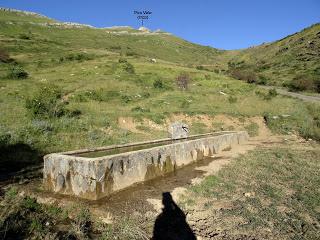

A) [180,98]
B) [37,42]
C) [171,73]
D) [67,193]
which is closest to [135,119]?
[180,98]

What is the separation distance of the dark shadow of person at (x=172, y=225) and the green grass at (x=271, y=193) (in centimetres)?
63

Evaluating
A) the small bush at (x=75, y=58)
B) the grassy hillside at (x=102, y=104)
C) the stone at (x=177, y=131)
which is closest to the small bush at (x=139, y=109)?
the grassy hillside at (x=102, y=104)

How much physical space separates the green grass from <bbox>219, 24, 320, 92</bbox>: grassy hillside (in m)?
31.7

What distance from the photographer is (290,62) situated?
62.1 m

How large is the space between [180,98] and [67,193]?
19781 millimetres

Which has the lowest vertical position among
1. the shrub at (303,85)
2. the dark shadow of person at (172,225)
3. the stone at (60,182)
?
the dark shadow of person at (172,225)

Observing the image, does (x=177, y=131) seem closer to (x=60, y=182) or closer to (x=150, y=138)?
(x=150, y=138)

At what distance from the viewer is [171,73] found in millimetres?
40656

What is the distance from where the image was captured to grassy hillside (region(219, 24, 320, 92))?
43.4 metres

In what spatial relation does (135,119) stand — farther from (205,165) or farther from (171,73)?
(171,73)

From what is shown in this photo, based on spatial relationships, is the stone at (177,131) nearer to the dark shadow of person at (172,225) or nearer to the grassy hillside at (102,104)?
the grassy hillside at (102,104)

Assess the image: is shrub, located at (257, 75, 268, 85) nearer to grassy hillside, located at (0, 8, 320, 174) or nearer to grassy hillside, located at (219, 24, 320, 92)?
grassy hillside, located at (219, 24, 320, 92)

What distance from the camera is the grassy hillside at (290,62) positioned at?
43.4 metres

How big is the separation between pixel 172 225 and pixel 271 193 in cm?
308
